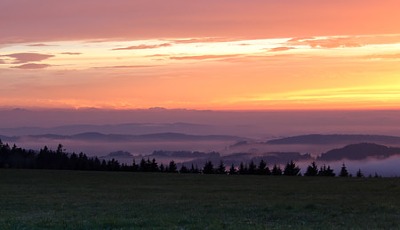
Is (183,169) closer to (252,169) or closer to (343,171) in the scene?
(252,169)

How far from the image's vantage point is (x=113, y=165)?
121500 mm

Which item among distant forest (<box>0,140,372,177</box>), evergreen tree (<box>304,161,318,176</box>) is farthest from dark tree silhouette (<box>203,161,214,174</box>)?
evergreen tree (<box>304,161,318,176</box>)

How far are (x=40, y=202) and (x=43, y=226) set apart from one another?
15.7 m

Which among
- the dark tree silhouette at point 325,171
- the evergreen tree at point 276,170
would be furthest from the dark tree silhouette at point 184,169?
the dark tree silhouette at point 325,171

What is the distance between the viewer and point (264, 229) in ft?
73.8

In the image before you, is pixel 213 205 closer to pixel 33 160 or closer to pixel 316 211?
pixel 316 211

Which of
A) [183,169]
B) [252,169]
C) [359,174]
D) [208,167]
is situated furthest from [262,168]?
[359,174]

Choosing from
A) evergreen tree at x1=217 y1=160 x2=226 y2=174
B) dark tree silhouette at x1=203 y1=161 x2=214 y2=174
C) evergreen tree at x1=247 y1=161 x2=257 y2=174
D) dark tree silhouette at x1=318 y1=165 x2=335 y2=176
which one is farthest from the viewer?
dark tree silhouette at x1=203 y1=161 x2=214 y2=174

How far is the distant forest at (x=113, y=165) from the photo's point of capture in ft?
338

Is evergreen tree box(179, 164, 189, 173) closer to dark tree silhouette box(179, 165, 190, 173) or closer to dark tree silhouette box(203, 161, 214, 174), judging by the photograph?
dark tree silhouette box(179, 165, 190, 173)

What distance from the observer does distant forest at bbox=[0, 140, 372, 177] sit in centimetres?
10300

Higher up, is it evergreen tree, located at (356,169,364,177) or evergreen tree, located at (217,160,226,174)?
evergreen tree, located at (217,160,226,174)

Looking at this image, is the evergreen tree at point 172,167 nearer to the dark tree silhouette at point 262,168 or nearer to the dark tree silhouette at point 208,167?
the dark tree silhouette at point 208,167

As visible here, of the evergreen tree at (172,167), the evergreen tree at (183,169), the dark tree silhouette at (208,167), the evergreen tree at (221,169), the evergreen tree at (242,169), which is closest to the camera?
the evergreen tree at (242,169)
